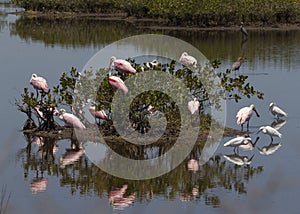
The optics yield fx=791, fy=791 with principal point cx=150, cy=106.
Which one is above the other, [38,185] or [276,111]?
[276,111]

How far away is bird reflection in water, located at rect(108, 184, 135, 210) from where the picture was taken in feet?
27.8

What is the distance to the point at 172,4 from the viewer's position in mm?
33344

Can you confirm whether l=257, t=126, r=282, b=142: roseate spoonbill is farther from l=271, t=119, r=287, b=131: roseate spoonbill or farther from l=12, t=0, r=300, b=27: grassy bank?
l=12, t=0, r=300, b=27: grassy bank

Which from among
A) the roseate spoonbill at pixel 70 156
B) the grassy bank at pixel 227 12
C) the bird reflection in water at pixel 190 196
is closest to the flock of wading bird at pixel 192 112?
the roseate spoonbill at pixel 70 156

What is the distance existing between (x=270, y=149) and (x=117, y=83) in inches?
93.9

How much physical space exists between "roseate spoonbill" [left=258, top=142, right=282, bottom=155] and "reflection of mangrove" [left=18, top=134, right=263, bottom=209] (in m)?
0.75

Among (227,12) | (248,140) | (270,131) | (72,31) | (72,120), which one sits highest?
(227,12)

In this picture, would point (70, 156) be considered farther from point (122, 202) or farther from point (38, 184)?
point (122, 202)

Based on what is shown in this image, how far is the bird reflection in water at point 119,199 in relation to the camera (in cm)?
848

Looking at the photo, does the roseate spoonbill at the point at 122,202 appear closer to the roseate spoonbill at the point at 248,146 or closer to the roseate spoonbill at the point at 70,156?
the roseate spoonbill at the point at 70,156

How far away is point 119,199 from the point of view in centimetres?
875

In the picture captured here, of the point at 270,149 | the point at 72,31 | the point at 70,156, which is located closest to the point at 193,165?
the point at 270,149

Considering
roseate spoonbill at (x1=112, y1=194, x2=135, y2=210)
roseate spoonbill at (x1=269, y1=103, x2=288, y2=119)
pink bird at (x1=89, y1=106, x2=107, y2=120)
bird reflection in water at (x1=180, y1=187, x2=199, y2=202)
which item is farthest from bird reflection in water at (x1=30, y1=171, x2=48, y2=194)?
roseate spoonbill at (x1=269, y1=103, x2=288, y2=119)

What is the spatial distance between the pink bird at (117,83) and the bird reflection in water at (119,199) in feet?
8.20
